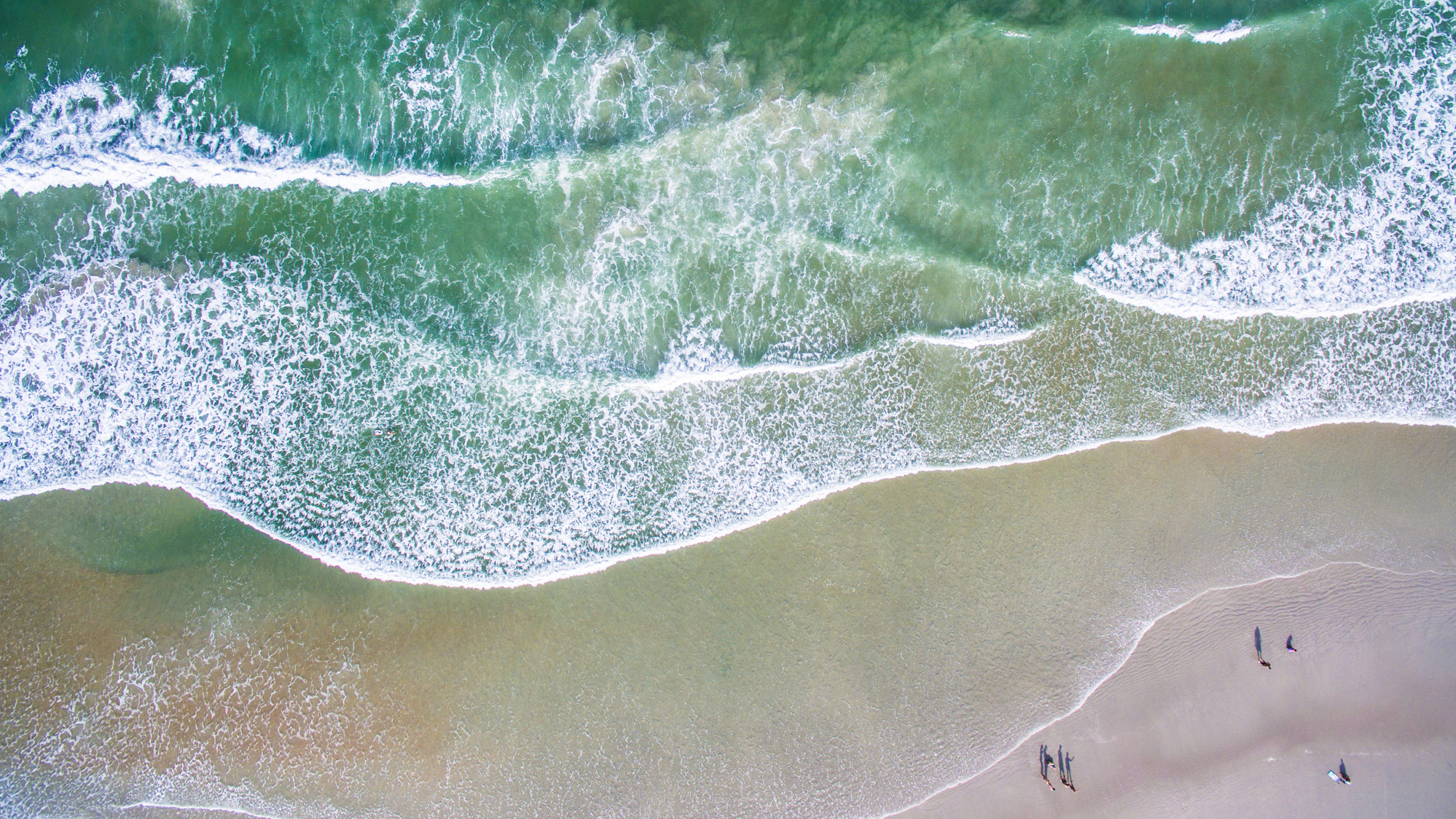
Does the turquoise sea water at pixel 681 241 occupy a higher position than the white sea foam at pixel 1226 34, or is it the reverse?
the white sea foam at pixel 1226 34

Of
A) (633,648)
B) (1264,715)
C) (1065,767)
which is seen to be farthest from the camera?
(1264,715)

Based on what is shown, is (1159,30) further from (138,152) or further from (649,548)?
(138,152)

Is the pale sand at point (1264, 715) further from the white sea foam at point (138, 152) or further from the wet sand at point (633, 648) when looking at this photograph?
the white sea foam at point (138, 152)

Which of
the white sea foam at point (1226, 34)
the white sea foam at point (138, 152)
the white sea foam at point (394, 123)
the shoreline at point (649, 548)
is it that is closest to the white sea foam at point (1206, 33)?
the white sea foam at point (1226, 34)

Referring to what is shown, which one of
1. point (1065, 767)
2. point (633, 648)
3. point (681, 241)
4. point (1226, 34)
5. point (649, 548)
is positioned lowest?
point (1065, 767)

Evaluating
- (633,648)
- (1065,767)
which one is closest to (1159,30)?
(1065,767)
